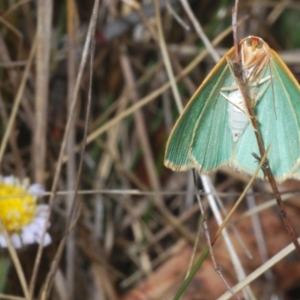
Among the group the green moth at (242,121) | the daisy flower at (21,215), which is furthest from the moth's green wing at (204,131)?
the daisy flower at (21,215)

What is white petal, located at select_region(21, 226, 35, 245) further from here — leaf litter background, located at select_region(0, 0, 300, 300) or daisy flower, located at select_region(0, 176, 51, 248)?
leaf litter background, located at select_region(0, 0, 300, 300)

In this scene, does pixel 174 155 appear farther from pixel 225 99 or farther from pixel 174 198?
pixel 174 198

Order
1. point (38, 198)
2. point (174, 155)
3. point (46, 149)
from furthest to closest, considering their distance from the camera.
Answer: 1. point (46, 149)
2. point (38, 198)
3. point (174, 155)

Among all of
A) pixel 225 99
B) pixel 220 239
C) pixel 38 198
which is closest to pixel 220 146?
pixel 225 99

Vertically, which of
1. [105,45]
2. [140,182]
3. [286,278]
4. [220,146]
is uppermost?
[105,45]

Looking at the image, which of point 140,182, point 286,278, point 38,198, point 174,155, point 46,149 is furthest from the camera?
point 140,182

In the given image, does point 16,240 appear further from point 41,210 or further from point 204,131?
point 204,131

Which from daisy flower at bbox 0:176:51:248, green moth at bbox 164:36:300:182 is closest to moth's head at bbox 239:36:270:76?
green moth at bbox 164:36:300:182
